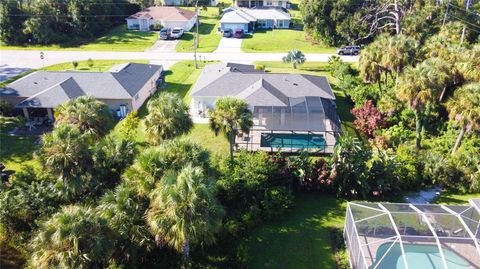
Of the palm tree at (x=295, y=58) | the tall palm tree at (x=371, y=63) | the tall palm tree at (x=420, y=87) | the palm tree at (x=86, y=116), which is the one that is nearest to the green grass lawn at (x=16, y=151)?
the palm tree at (x=86, y=116)

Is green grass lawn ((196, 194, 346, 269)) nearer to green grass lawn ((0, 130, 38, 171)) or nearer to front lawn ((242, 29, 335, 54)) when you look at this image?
green grass lawn ((0, 130, 38, 171))

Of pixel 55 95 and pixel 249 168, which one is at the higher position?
pixel 55 95

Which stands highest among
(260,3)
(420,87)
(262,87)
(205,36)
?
(260,3)

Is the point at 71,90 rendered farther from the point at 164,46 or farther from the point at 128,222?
the point at 164,46

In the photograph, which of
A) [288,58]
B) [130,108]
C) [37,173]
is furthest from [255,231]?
[288,58]

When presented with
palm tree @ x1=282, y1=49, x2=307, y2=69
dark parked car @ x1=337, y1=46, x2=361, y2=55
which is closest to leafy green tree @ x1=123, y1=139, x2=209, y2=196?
palm tree @ x1=282, y1=49, x2=307, y2=69

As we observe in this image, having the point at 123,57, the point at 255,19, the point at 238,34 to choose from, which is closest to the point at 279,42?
the point at 238,34
